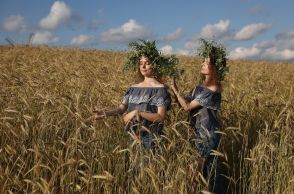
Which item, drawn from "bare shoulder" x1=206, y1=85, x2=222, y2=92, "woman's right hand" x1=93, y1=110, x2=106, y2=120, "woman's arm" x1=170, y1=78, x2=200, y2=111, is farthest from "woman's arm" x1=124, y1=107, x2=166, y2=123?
"bare shoulder" x1=206, y1=85, x2=222, y2=92

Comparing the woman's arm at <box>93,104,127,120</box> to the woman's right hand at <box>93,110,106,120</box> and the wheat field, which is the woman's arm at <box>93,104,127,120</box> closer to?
the woman's right hand at <box>93,110,106,120</box>

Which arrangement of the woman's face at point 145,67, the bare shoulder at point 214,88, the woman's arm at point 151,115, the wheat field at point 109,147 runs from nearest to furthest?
1. the wheat field at point 109,147
2. the woman's arm at point 151,115
3. the woman's face at point 145,67
4. the bare shoulder at point 214,88

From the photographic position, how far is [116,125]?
4.55 m

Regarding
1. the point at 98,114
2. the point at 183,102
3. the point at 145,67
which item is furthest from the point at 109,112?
the point at 183,102

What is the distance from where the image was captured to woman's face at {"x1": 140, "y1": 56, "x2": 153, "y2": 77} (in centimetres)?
398

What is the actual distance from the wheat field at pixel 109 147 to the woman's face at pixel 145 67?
1.80ft

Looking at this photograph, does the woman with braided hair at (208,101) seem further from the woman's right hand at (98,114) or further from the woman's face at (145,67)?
the woman's right hand at (98,114)

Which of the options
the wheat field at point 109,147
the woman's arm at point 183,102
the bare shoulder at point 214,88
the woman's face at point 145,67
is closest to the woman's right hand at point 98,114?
the wheat field at point 109,147

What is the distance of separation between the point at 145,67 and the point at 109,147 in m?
0.79

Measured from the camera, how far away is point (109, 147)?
4.08 metres

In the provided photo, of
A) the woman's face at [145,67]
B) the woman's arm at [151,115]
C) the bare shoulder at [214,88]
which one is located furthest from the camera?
the bare shoulder at [214,88]

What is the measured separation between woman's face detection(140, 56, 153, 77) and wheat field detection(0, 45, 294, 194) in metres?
0.55

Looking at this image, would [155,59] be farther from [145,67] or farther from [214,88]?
[214,88]

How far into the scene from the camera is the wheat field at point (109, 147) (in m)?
3.12
